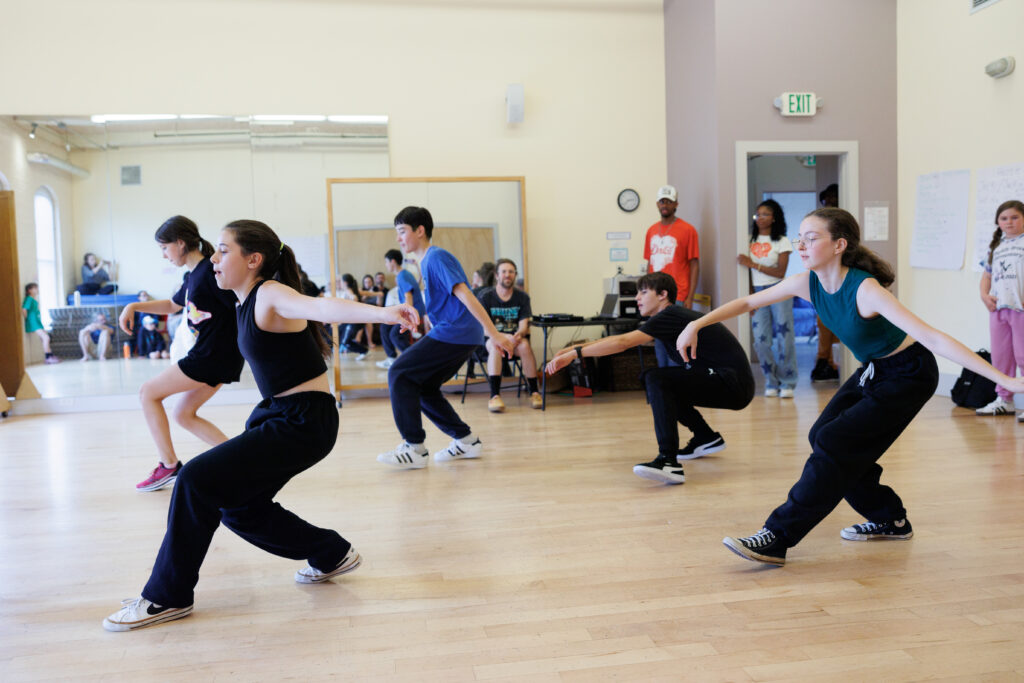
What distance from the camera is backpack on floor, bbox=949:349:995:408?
5.64 meters

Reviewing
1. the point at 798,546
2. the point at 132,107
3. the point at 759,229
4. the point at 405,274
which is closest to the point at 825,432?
the point at 798,546

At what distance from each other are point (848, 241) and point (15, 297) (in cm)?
688

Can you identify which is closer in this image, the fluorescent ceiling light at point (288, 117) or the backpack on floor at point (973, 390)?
the backpack on floor at point (973, 390)

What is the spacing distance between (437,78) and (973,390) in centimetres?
522

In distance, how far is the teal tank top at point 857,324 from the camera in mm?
2588

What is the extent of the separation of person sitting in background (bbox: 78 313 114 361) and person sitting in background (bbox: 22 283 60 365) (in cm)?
25

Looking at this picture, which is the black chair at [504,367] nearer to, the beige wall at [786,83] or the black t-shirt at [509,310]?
the black t-shirt at [509,310]

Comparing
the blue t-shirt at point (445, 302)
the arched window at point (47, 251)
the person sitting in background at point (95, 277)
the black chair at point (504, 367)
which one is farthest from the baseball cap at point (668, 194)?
the arched window at point (47, 251)

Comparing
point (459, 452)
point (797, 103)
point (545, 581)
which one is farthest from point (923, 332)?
point (797, 103)

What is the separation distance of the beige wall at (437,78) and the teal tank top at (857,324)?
5186 mm

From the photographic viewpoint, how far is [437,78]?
295 inches

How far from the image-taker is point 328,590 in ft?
8.46

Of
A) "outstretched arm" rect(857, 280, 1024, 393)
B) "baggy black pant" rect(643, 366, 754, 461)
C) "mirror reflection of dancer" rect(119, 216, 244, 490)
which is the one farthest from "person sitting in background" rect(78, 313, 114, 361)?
"outstretched arm" rect(857, 280, 1024, 393)

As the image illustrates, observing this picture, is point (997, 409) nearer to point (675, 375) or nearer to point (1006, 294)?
point (1006, 294)
